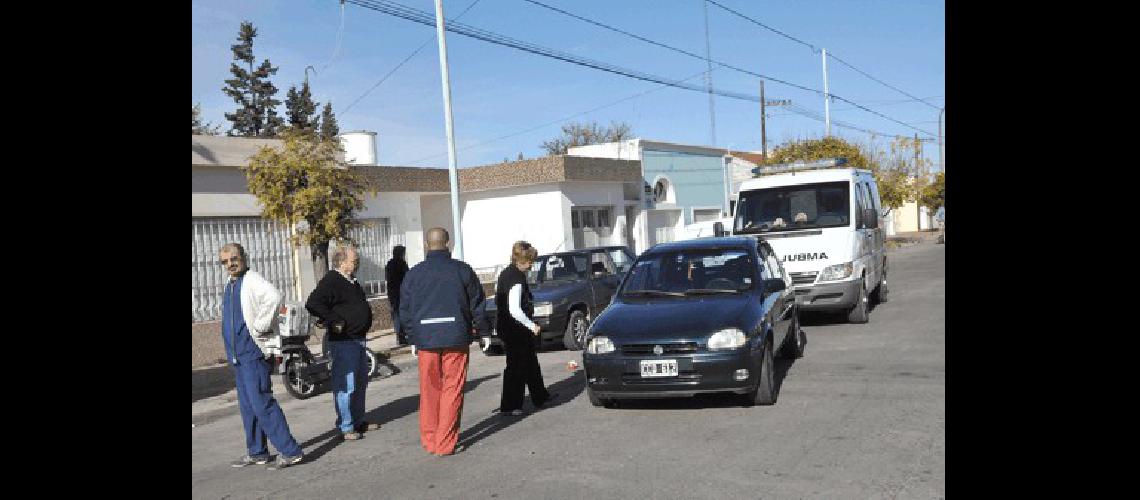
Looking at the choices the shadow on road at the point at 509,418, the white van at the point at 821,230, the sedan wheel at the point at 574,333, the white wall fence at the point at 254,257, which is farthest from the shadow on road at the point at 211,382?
the white van at the point at 821,230

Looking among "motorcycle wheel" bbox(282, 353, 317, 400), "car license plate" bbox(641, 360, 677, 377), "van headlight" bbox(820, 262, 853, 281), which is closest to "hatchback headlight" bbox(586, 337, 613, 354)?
"car license plate" bbox(641, 360, 677, 377)

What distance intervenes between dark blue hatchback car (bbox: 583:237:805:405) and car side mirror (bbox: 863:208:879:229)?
5.42 m

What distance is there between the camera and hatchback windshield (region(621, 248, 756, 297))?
346 inches

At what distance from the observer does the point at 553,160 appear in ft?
79.3

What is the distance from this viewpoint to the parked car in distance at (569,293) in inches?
501

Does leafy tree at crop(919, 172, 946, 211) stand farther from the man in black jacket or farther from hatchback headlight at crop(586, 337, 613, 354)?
the man in black jacket

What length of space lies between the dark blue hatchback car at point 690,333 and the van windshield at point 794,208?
4.86m

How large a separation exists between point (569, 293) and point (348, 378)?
5.90 meters

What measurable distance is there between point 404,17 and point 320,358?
725 cm

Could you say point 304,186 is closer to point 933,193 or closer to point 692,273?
point 692,273

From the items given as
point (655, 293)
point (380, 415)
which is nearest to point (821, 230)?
point (655, 293)
